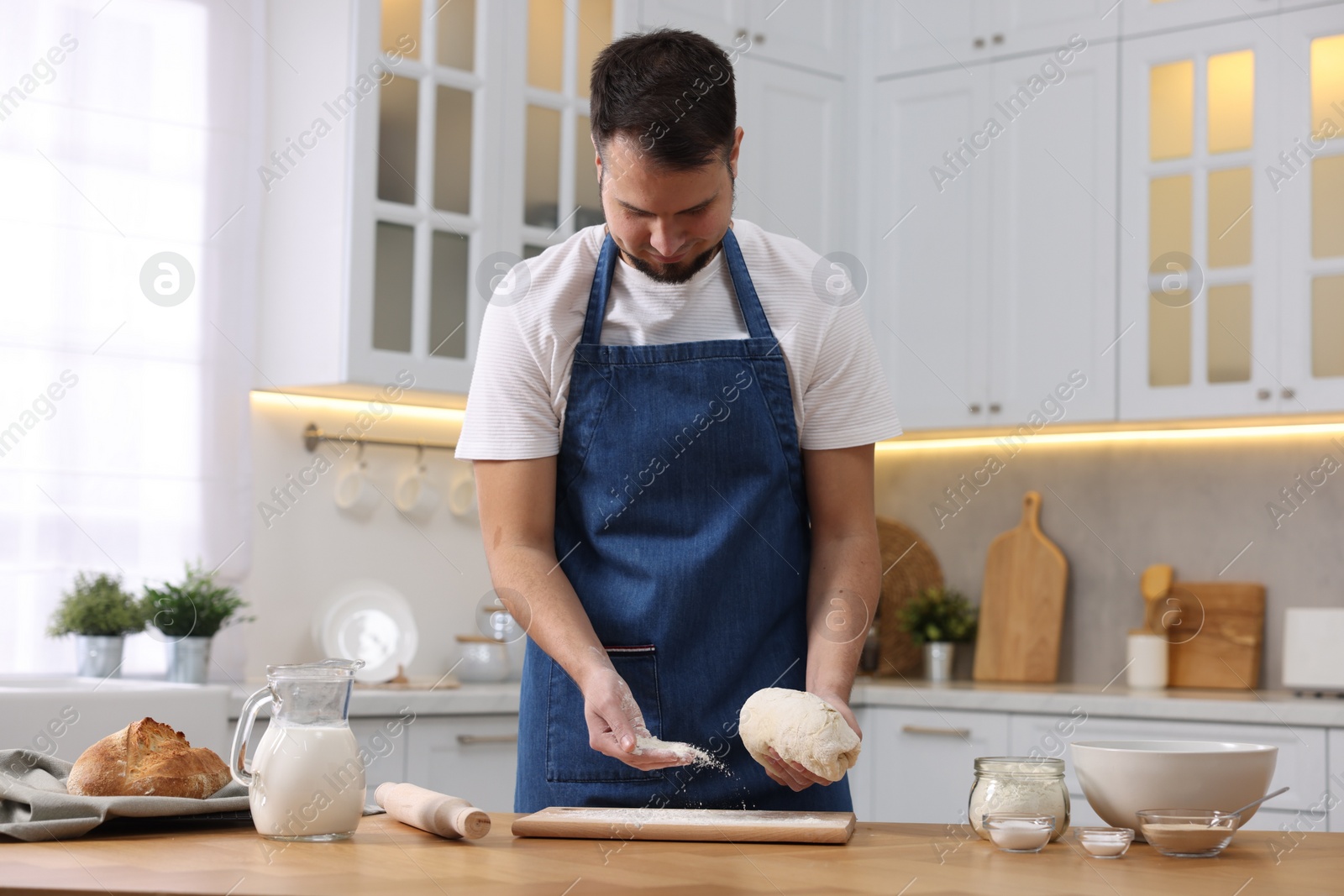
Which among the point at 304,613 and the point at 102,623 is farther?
the point at 304,613

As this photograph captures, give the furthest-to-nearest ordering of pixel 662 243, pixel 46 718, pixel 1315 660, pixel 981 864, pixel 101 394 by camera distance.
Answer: pixel 1315 660, pixel 101 394, pixel 46 718, pixel 662 243, pixel 981 864

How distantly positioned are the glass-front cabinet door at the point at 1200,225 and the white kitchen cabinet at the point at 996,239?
0.07 metres

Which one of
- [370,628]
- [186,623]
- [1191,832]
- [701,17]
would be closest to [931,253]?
[701,17]

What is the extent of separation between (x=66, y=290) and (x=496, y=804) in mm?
1430

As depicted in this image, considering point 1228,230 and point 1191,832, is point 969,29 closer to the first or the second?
point 1228,230

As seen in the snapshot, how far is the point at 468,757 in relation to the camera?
3.02 meters

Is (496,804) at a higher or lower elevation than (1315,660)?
lower

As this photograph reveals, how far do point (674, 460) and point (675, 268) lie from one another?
0.22 meters

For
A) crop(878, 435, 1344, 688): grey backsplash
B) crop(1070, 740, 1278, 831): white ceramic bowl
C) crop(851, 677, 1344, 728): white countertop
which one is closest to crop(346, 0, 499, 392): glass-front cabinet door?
crop(851, 677, 1344, 728): white countertop

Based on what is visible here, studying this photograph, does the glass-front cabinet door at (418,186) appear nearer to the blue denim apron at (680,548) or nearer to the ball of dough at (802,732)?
the blue denim apron at (680,548)

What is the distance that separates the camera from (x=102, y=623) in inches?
114

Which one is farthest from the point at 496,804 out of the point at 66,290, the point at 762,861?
the point at 762,861

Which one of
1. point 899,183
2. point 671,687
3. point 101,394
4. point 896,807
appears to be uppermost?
point 899,183

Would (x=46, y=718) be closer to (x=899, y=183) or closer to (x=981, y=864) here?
(x=981, y=864)
